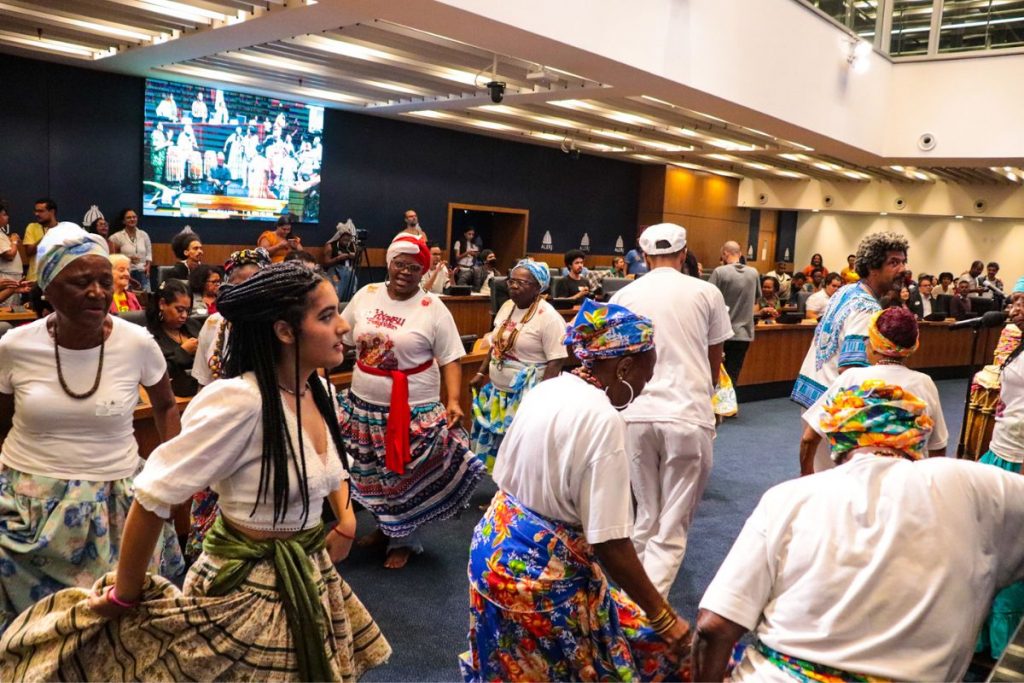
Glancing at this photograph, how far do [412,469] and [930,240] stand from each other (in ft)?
58.0

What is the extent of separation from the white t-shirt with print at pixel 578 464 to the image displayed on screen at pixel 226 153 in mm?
10115

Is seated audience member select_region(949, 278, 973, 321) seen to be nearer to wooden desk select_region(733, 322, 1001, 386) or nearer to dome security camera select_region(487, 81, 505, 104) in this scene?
wooden desk select_region(733, 322, 1001, 386)

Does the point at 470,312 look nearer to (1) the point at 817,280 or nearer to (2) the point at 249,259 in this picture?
(1) the point at 817,280

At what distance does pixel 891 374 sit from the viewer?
2738 millimetres

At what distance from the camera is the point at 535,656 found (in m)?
1.87

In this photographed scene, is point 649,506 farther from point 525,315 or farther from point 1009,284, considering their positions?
point 1009,284

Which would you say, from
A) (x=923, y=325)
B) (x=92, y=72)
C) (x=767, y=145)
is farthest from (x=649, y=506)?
(x=767, y=145)

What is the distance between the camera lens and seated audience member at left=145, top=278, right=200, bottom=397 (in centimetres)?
371

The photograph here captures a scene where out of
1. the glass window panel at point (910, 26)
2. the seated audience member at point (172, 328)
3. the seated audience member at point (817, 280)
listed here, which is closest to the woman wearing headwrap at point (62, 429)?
the seated audience member at point (172, 328)

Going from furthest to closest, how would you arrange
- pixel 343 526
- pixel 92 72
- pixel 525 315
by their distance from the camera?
pixel 92 72 < pixel 525 315 < pixel 343 526

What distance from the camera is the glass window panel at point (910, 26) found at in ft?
36.4

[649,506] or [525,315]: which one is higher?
[525,315]

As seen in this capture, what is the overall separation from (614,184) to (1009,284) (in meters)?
8.65

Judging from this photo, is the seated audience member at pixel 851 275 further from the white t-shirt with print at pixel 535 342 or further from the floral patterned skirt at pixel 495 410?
the floral patterned skirt at pixel 495 410
